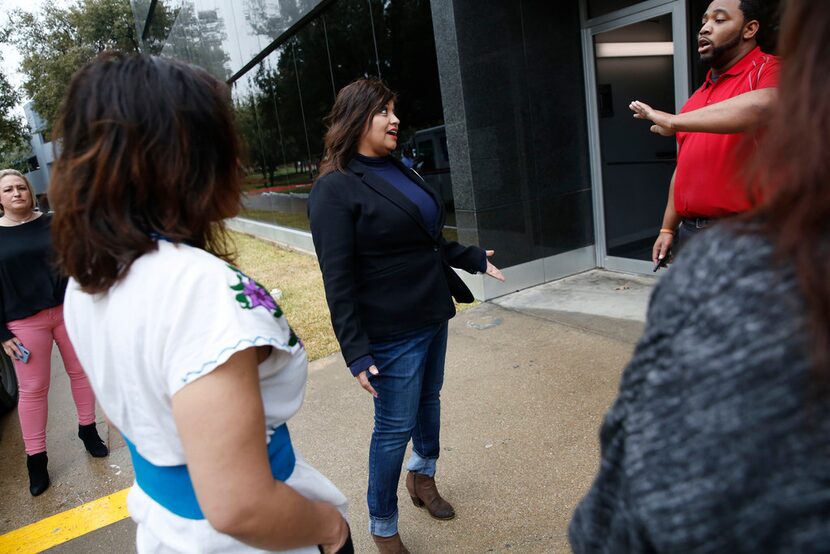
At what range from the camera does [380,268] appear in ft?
8.24

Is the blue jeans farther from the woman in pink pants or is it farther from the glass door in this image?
the glass door

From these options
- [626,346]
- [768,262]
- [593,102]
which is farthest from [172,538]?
[593,102]

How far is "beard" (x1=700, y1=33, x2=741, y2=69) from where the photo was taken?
2.70m

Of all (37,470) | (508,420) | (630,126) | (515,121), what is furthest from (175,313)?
(630,126)

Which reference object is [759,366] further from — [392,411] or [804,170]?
[392,411]

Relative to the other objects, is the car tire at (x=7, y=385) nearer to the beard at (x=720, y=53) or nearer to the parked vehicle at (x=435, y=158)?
the parked vehicle at (x=435, y=158)

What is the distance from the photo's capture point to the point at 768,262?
0.68 m

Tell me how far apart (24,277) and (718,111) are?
12.8 ft

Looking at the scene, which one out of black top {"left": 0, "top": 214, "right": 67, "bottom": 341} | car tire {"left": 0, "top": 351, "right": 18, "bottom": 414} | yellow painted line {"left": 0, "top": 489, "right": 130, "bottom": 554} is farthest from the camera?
car tire {"left": 0, "top": 351, "right": 18, "bottom": 414}

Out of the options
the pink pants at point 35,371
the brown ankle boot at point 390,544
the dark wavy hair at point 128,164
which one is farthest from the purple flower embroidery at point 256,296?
the pink pants at point 35,371

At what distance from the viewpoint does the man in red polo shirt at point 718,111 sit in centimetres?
251

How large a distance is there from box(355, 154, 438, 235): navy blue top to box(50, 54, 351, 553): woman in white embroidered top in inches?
53.2

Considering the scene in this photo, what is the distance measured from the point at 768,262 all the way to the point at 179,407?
87 centimetres

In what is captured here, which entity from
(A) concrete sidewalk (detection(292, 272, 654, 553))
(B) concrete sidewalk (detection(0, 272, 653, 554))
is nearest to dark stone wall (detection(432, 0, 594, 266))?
(A) concrete sidewalk (detection(292, 272, 654, 553))
